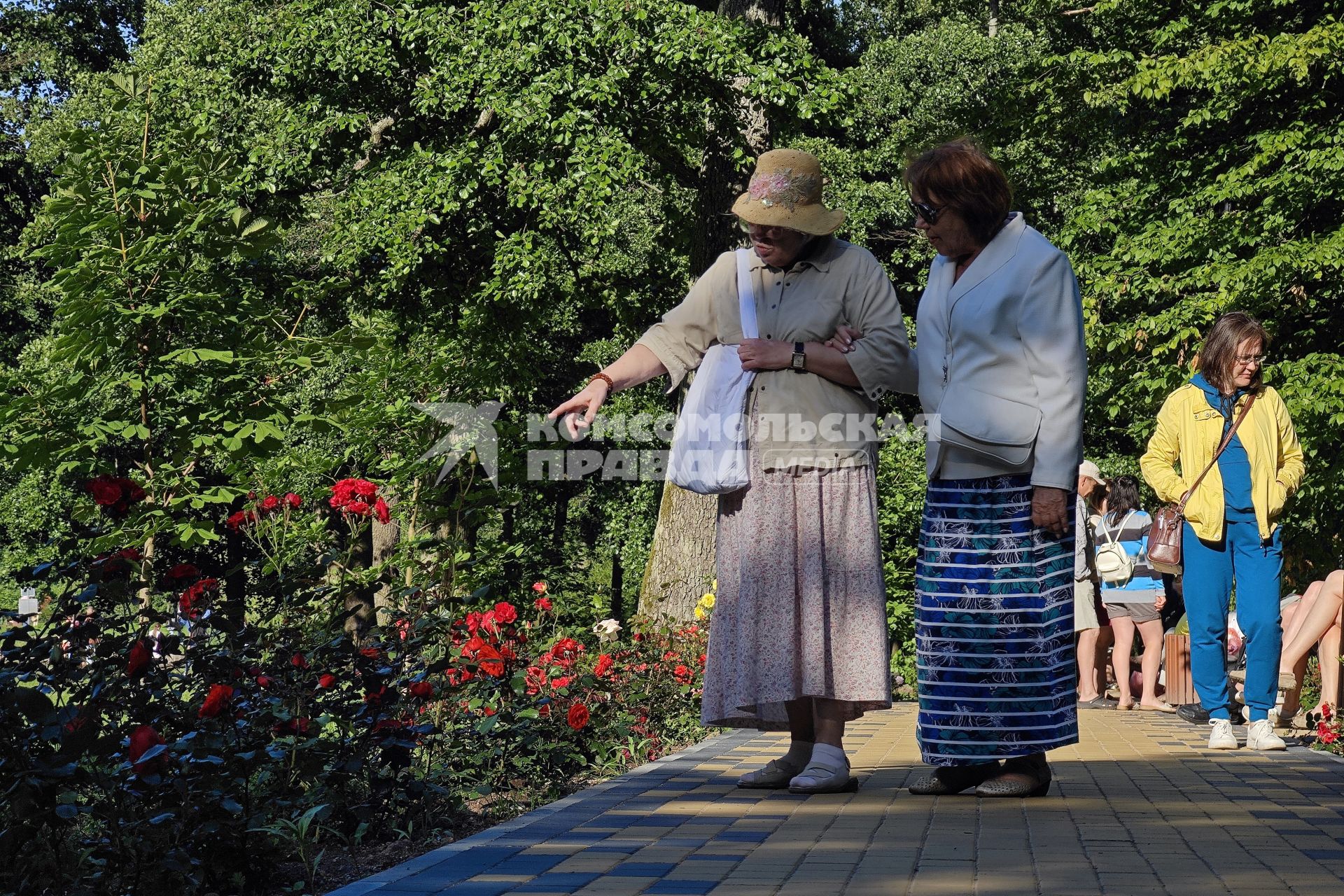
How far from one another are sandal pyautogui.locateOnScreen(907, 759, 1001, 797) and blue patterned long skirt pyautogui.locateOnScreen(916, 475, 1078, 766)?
105 millimetres

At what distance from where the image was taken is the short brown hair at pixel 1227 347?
7758 mm

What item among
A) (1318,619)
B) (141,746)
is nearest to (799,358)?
(141,746)

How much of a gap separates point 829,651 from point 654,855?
1576 mm

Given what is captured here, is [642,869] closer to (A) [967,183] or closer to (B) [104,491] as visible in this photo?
(B) [104,491]

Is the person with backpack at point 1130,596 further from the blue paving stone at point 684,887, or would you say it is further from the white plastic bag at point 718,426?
the blue paving stone at point 684,887

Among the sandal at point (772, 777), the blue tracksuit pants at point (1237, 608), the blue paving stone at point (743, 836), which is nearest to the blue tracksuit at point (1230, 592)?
the blue tracksuit pants at point (1237, 608)

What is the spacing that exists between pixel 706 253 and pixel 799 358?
1055cm

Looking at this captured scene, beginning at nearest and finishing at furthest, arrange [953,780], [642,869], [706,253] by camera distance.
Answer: [642,869], [953,780], [706,253]

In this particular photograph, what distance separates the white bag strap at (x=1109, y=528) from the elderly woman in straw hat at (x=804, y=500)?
698 centimetres

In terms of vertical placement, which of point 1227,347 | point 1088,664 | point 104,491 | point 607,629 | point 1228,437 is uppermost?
point 1227,347

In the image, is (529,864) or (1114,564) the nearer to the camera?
(529,864)

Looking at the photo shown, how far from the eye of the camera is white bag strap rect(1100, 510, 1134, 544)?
12148 mm

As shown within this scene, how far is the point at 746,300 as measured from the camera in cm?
575

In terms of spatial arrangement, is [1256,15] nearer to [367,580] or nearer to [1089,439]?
[1089,439]
